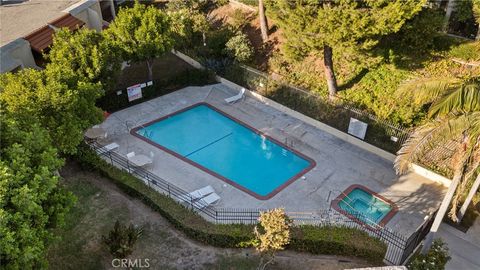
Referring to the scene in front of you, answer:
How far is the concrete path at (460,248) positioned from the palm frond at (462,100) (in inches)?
320

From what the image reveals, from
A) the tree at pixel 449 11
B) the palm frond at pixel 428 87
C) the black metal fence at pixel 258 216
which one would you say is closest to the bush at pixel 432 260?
the black metal fence at pixel 258 216

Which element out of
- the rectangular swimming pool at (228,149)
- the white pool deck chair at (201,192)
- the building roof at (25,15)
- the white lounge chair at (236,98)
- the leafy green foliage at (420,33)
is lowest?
the rectangular swimming pool at (228,149)

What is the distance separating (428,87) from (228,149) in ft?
47.5

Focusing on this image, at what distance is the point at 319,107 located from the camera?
27.8m

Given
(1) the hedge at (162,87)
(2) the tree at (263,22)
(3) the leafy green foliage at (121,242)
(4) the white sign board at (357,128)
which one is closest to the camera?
(3) the leafy green foliage at (121,242)

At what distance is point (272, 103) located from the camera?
1182 inches

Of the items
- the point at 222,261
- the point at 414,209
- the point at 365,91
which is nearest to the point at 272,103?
the point at 365,91

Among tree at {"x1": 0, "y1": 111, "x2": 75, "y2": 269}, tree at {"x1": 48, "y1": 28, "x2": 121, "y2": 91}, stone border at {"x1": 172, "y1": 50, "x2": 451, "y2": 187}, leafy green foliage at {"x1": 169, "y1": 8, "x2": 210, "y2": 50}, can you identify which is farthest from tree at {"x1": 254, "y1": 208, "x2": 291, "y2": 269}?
leafy green foliage at {"x1": 169, "y1": 8, "x2": 210, "y2": 50}

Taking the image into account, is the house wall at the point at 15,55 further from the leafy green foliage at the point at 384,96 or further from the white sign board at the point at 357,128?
the white sign board at the point at 357,128

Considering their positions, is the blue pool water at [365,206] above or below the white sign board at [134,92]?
below

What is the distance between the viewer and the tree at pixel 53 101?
18703mm

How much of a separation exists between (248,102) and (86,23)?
15418mm

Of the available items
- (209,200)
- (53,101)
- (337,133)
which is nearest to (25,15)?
(53,101)

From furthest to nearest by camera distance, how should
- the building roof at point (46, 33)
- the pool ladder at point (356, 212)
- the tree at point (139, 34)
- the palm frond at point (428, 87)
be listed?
the building roof at point (46, 33), the tree at point (139, 34), the pool ladder at point (356, 212), the palm frond at point (428, 87)
